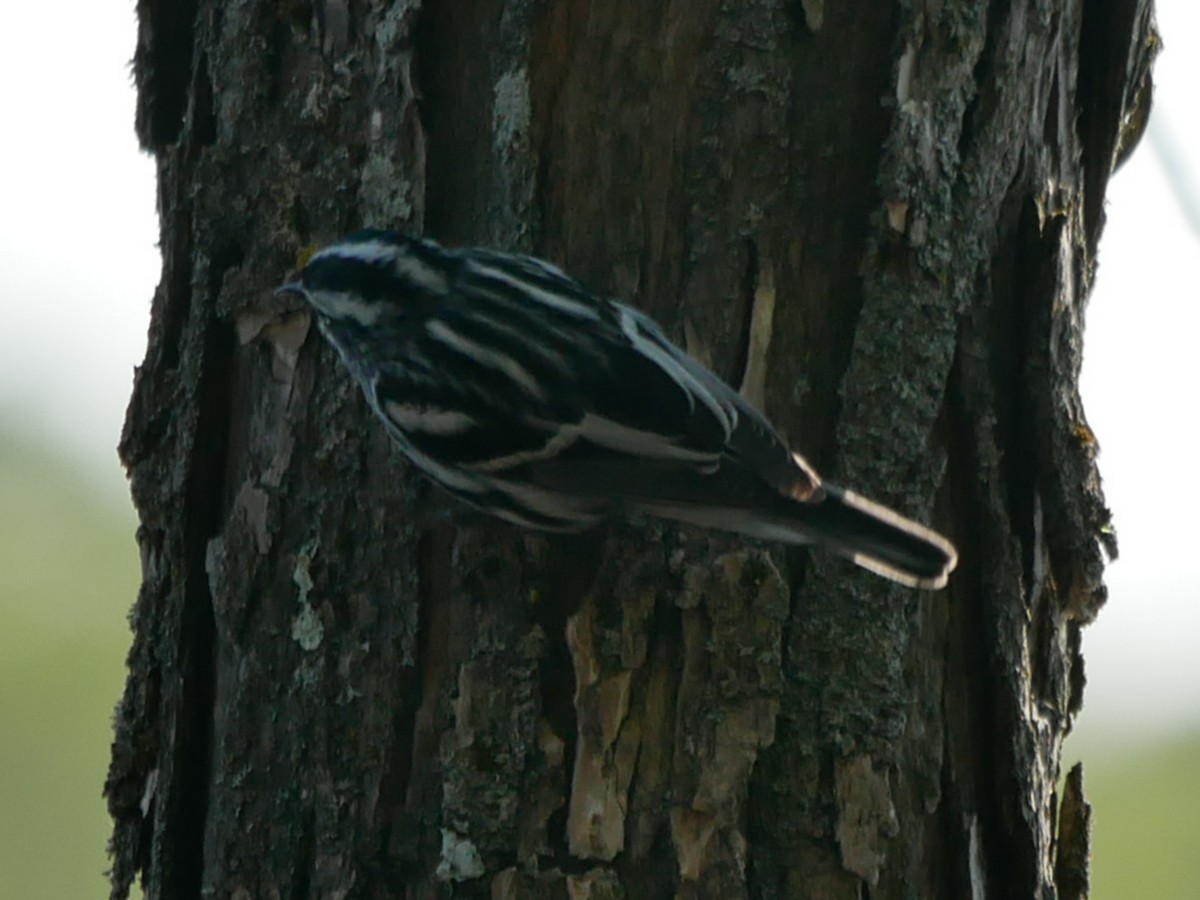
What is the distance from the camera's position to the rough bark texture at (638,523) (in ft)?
6.23

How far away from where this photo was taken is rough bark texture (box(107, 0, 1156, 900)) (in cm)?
190

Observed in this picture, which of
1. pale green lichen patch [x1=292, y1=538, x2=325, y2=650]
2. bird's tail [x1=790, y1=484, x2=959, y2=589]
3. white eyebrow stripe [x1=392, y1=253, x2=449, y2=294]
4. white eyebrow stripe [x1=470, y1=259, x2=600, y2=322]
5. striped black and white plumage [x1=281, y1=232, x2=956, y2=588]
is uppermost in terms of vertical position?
white eyebrow stripe [x1=392, y1=253, x2=449, y2=294]

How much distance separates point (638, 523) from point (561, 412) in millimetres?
222

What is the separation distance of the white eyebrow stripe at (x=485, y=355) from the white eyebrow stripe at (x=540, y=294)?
4.8 inches

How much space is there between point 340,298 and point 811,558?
785 mm

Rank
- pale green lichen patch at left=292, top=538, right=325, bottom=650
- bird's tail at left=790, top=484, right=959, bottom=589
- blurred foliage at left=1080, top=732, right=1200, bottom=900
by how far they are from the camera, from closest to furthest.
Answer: bird's tail at left=790, top=484, right=959, bottom=589
pale green lichen patch at left=292, top=538, right=325, bottom=650
blurred foliage at left=1080, top=732, right=1200, bottom=900

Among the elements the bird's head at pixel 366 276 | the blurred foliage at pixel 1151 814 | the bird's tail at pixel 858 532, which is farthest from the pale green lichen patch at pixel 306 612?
the blurred foliage at pixel 1151 814

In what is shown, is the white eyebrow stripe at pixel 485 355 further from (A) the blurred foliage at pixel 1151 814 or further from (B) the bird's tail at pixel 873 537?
(A) the blurred foliage at pixel 1151 814

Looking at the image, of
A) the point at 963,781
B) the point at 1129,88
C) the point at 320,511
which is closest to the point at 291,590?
the point at 320,511

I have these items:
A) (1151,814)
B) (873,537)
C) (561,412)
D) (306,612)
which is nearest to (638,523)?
(561,412)

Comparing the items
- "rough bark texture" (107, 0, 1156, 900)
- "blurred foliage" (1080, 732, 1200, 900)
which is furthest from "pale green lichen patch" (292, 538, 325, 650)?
"blurred foliage" (1080, 732, 1200, 900)

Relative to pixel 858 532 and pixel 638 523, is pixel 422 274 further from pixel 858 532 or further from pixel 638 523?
pixel 858 532

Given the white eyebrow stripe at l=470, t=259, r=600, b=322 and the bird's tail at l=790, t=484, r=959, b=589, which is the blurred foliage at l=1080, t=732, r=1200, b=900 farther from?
the white eyebrow stripe at l=470, t=259, r=600, b=322

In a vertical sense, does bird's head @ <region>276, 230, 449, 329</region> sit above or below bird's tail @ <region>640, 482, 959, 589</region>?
above
